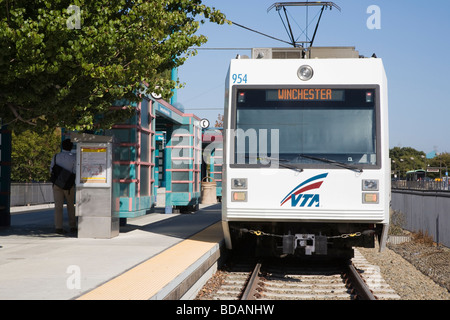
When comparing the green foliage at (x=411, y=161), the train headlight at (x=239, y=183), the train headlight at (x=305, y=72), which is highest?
the green foliage at (x=411, y=161)

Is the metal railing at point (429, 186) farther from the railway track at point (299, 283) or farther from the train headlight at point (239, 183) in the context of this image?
the train headlight at point (239, 183)

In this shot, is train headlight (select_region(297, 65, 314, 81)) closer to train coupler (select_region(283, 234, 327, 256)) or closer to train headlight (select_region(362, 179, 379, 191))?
train headlight (select_region(362, 179, 379, 191))

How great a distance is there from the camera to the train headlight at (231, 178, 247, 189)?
927 centimetres

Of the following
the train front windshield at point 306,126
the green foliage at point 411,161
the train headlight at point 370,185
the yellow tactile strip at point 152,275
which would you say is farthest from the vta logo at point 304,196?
the green foliage at point 411,161

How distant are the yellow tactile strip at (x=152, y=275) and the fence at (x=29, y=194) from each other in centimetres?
1738

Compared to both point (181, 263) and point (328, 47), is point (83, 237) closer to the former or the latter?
point (181, 263)

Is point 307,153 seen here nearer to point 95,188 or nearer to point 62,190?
point 95,188

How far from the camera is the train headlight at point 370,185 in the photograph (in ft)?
30.0

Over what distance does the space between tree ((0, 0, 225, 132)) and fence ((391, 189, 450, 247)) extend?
22.8ft

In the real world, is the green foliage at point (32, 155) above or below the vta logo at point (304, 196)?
above

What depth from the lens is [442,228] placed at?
46.9ft

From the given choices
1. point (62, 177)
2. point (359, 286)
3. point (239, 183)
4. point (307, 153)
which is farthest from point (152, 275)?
point (62, 177)

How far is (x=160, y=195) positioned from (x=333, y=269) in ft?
69.8

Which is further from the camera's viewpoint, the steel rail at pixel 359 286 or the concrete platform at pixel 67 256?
the steel rail at pixel 359 286
